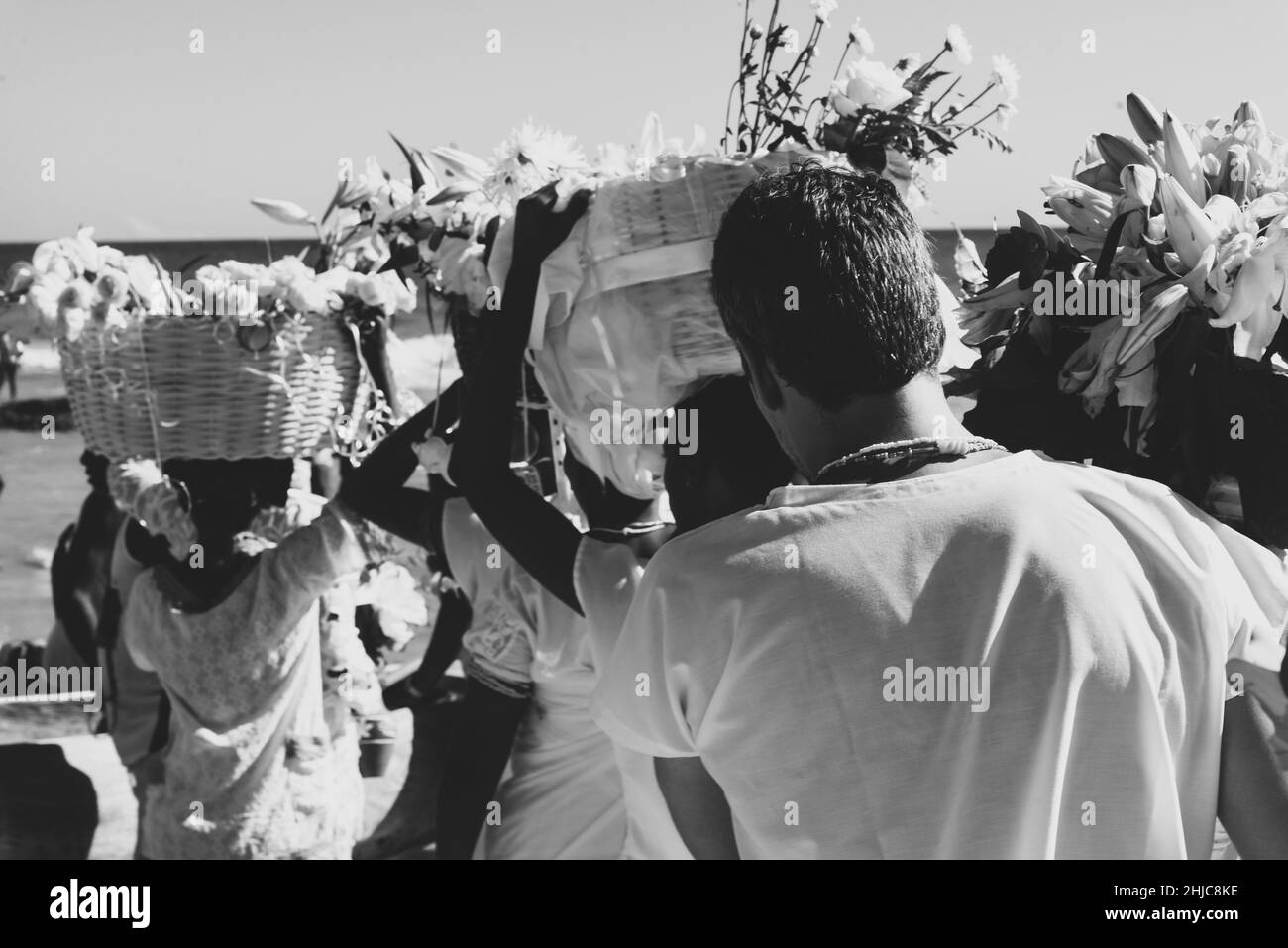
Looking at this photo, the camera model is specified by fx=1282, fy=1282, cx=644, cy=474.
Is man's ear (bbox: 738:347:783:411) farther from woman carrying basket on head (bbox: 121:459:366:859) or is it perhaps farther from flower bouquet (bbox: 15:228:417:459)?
flower bouquet (bbox: 15:228:417:459)

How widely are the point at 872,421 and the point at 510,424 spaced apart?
80cm

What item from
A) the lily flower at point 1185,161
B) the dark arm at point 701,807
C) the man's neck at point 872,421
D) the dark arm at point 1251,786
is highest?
the lily flower at point 1185,161

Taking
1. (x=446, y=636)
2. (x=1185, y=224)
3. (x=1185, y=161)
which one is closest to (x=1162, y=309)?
(x=1185, y=224)

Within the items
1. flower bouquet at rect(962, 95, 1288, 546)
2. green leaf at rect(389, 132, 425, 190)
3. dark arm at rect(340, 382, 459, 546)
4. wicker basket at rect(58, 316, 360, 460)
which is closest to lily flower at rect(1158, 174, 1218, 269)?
flower bouquet at rect(962, 95, 1288, 546)

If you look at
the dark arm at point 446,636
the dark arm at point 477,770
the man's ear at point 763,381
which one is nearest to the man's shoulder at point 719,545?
the man's ear at point 763,381

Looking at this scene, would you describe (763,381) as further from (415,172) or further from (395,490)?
(415,172)

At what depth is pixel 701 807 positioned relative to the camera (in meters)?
1.38

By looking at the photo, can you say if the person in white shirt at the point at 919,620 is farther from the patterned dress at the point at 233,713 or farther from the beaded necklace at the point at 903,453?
the patterned dress at the point at 233,713

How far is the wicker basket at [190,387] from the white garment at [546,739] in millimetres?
772

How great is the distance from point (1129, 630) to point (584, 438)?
107cm

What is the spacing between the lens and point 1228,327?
1592mm

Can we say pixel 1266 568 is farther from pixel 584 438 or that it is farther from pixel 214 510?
pixel 214 510

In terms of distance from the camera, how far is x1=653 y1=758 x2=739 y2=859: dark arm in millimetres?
1375

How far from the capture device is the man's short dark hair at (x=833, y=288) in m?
1.18
